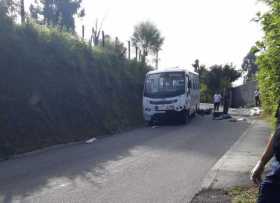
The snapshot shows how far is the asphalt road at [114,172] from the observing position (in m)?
8.96

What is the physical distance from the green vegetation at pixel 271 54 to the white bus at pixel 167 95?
55.0 ft

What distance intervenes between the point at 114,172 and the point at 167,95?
16149 millimetres

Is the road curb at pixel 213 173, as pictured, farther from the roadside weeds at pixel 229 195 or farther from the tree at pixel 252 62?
the tree at pixel 252 62

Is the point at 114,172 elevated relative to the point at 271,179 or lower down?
lower down

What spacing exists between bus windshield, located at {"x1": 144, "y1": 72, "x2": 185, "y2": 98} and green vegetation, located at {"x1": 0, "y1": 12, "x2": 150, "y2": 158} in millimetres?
2227

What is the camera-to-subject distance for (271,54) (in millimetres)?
9492

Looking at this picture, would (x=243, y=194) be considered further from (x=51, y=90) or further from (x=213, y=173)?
(x=51, y=90)

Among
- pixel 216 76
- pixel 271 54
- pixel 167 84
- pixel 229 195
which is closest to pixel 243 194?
pixel 229 195

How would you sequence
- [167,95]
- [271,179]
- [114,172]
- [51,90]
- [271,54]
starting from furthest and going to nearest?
[167,95] → [51,90] → [114,172] → [271,54] → [271,179]

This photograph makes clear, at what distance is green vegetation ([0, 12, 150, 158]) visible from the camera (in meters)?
16.8

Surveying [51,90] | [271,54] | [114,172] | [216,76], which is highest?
[216,76]

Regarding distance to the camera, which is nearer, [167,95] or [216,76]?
[167,95]

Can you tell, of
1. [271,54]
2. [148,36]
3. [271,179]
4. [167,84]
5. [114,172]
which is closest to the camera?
[271,179]

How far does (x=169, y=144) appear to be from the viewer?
17344mm
